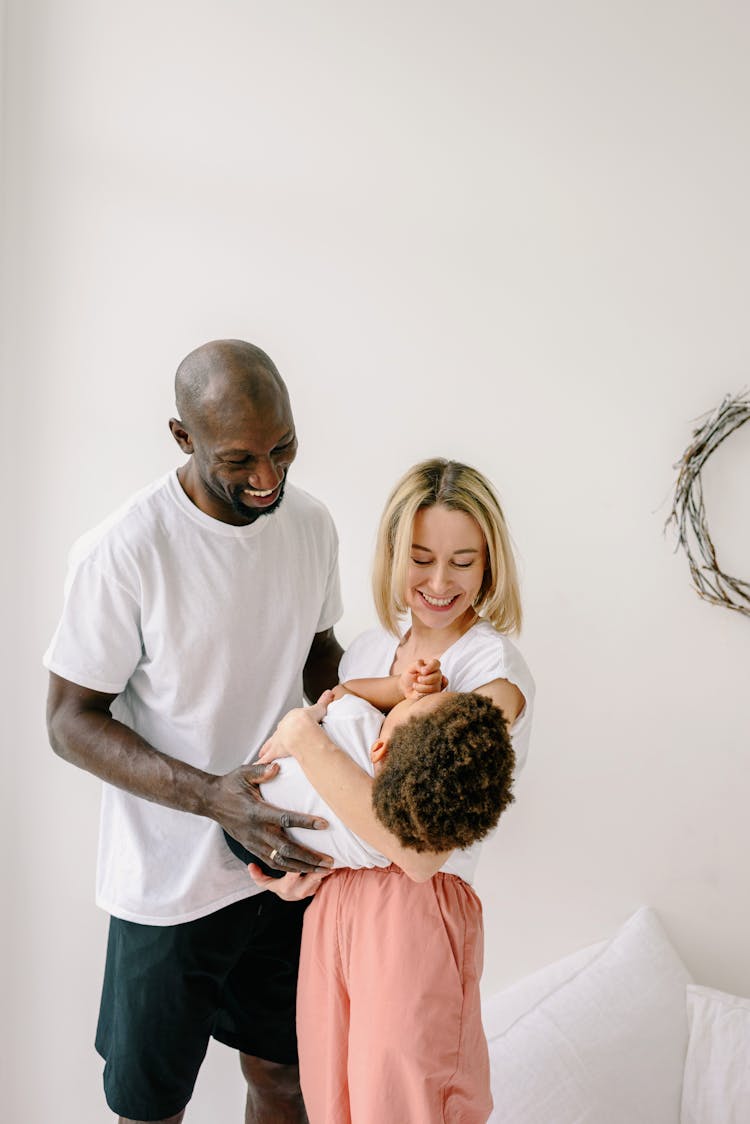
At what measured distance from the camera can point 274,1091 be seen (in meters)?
1.82

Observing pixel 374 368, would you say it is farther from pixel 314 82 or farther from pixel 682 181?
pixel 682 181

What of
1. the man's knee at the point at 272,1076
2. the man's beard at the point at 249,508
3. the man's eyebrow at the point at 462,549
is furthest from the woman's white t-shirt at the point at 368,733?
the man's knee at the point at 272,1076

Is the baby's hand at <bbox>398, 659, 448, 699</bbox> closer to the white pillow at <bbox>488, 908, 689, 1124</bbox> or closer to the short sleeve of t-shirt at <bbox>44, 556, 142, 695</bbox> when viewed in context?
the short sleeve of t-shirt at <bbox>44, 556, 142, 695</bbox>

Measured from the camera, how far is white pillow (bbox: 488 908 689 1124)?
188 cm

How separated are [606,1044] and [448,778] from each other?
3.33ft

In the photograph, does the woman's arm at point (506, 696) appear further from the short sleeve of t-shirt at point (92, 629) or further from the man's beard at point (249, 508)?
the short sleeve of t-shirt at point (92, 629)

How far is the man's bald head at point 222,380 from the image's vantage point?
55.9 inches

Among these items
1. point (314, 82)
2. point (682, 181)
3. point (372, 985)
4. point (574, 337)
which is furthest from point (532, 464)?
point (372, 985)

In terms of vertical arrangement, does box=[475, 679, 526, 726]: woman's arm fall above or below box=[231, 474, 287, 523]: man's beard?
below

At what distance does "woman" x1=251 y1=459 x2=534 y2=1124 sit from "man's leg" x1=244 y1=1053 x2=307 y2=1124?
0.26m

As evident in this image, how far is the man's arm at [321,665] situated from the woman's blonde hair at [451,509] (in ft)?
0.59

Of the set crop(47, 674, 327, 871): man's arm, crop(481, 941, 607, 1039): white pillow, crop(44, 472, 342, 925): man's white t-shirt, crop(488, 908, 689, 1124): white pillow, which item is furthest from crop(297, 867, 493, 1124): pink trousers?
crop(481, 941, 607, 1039): white pillow

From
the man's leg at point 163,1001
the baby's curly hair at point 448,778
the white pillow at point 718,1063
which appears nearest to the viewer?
the baby's curly hair at point 448,778

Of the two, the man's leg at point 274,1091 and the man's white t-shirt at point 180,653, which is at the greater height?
the man's white t-shirt at point 180,653
